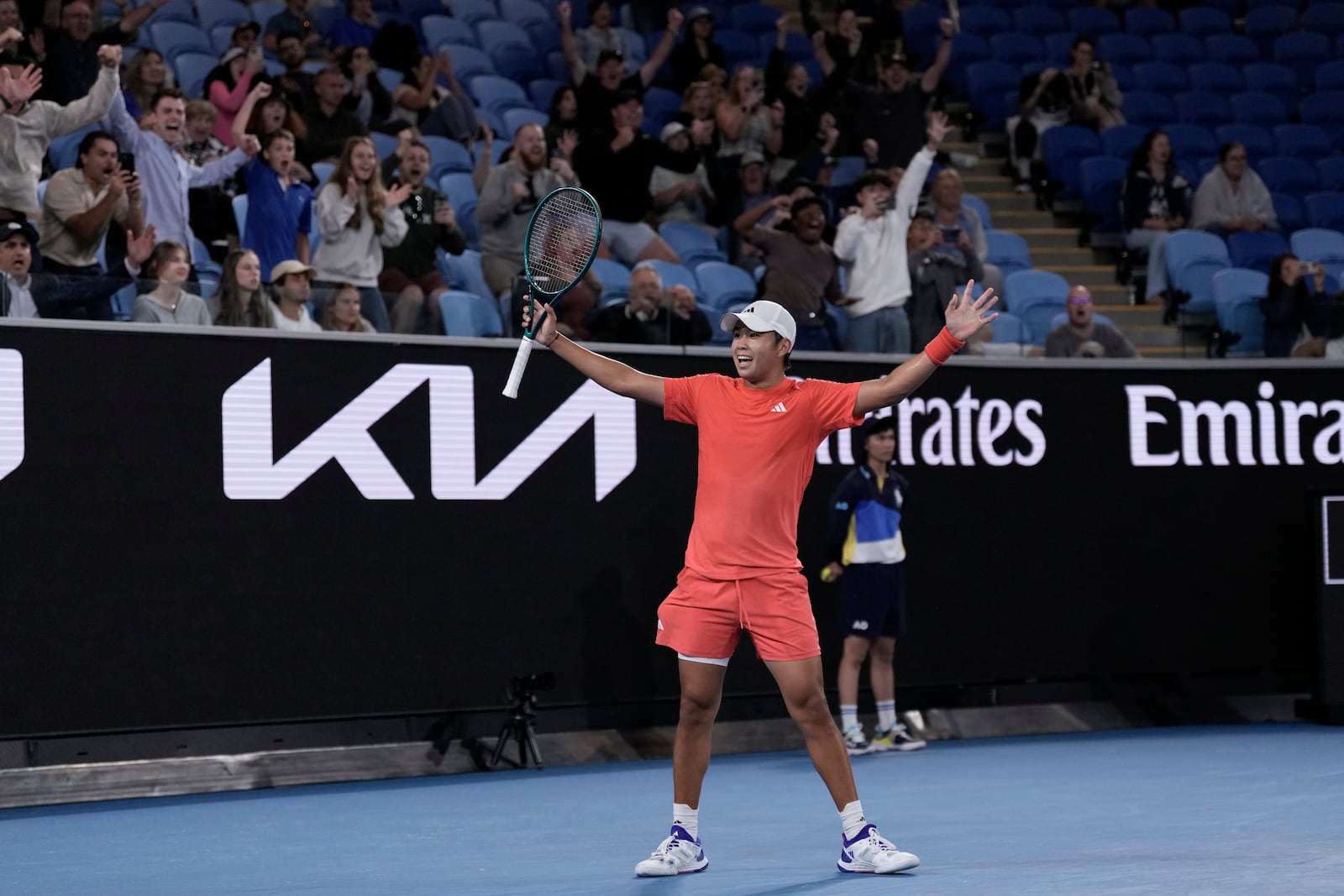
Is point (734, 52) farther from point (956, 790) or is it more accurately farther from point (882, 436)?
point (956, 790)

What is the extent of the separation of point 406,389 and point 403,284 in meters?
1.27

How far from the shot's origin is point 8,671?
9.00m

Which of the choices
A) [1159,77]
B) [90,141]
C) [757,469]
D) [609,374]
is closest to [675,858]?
[757,469]

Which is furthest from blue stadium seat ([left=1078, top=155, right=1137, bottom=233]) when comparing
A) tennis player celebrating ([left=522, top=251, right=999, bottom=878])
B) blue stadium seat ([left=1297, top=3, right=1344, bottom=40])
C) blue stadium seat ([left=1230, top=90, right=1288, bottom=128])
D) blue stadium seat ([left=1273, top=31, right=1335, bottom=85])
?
tennis player celebrating ([left=522, top=251, right=999, bottom=878])

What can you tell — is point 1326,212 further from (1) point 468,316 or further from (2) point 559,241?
(2) point 559,241

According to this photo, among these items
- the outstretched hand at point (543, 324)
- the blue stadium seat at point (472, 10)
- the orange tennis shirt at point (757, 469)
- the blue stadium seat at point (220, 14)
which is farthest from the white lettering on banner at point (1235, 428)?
the blue stadium seat at point (220, 14)

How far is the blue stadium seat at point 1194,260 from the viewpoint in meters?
14.5

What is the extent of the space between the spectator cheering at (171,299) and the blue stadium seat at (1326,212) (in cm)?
1187

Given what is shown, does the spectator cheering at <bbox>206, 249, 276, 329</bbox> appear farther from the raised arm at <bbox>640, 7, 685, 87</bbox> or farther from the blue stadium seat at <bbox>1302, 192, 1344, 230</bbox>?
the blue stadium seat at <bbox>1302, 192, 1344, 230</bbox>

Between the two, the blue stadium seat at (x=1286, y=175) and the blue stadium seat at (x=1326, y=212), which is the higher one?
the blue stadium seat at (x=1286, y=175)

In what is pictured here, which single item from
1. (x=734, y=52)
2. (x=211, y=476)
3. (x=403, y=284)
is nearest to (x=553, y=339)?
(x=211, y=476)

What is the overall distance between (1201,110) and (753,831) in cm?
1325

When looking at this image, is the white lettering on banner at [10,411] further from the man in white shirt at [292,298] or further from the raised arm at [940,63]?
the raised arm at [940,63]

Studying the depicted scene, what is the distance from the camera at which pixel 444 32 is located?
16547mm
